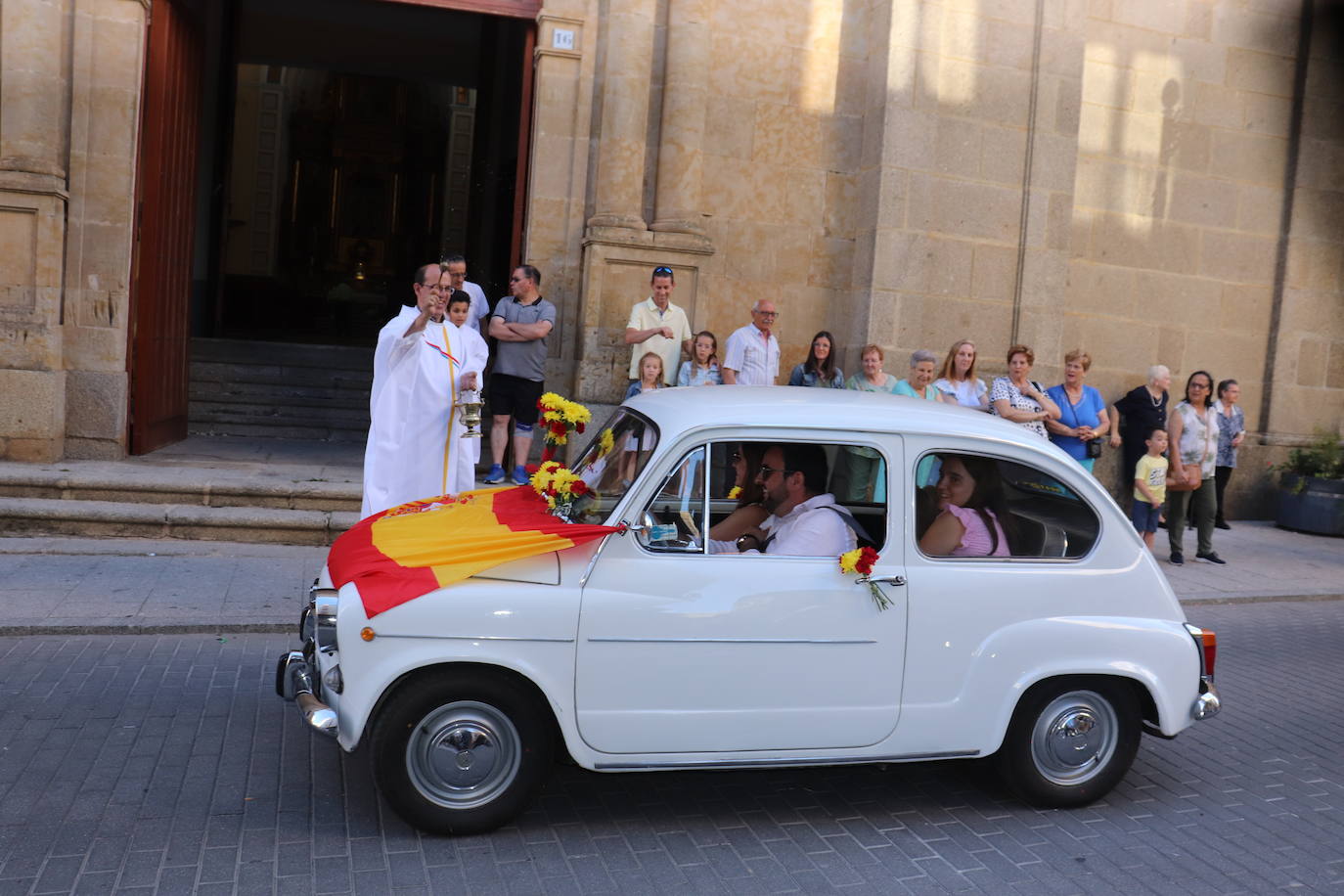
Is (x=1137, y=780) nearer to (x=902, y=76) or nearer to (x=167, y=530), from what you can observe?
(x=167, y=530)

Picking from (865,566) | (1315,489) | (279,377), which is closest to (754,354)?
(865,566)

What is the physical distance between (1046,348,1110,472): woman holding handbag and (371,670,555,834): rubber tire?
7.26 metres

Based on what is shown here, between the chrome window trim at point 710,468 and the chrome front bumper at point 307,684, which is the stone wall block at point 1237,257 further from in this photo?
the chrome front bumper at point 307,684

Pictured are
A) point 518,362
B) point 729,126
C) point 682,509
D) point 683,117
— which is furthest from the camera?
point 729,126

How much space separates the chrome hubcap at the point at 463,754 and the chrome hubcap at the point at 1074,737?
6.94ft

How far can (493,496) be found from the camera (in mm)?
5324

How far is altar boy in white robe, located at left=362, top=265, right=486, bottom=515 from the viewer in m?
7.54

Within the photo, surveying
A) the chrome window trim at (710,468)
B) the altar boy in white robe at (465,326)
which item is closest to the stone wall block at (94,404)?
the altar boy in white robe at (465,326)

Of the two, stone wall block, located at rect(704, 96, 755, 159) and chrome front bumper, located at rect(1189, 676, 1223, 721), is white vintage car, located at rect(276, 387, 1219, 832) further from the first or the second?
stone wall block, located at rect(704, 96, 755, 159)

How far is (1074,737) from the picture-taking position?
490 centimetres

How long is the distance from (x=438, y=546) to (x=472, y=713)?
0.63m

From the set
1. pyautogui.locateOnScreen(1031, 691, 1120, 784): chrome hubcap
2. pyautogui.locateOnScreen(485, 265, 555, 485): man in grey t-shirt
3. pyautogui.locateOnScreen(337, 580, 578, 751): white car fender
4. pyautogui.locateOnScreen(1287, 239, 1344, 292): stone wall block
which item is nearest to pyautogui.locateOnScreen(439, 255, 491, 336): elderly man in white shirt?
pyautogui.locateOnScreen(485, 265, 555, 485): man in grey t-shirt

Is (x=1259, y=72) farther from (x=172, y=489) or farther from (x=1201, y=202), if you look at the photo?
(x=172, y=489)

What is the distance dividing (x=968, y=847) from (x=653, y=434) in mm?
1960
